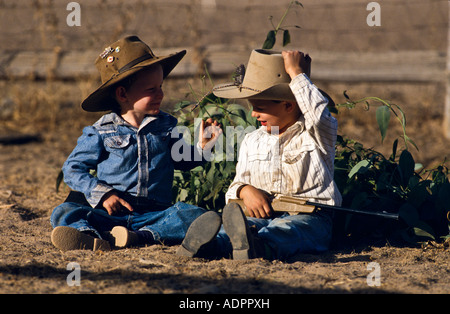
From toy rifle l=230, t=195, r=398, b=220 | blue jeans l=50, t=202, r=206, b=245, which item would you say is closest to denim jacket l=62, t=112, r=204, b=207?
blue jeans l=50, t=202, r=206, b=245

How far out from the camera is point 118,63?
3561mm

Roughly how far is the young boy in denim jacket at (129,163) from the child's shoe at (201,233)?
35 cm

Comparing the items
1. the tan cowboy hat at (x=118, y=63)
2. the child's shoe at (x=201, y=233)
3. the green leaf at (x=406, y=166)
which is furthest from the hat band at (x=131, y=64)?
the green leaf at (x=406, y=166)

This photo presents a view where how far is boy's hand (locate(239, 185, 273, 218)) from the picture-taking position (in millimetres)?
3316

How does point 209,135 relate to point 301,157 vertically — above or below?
above

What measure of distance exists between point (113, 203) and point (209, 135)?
0.67 meters

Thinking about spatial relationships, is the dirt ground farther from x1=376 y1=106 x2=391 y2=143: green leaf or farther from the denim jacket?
→ x1=376 y1=106 x2=391 y2=143: green leaf

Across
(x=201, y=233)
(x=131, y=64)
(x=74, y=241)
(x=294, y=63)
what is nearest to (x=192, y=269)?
(x=201, y=233)

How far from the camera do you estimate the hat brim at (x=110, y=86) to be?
349 centimetres

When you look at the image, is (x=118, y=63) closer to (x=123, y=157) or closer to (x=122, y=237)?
(x=123, y=157)

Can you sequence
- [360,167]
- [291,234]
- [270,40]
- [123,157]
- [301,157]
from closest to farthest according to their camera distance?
[291,234] → [301,157] → [123,157] → [360,167] → [270,40]

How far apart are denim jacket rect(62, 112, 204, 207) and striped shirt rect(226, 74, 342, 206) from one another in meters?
0.44

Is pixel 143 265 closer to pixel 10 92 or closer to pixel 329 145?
pixel 329 145
